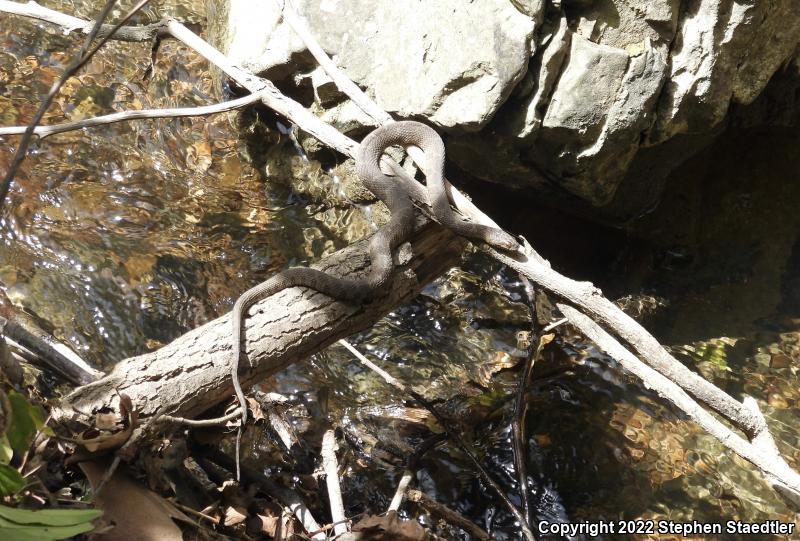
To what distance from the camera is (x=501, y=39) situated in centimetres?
405

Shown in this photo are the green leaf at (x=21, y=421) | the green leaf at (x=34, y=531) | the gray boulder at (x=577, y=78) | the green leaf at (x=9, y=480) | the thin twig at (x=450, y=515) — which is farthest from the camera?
the gray boulder at (x=577, y=78)

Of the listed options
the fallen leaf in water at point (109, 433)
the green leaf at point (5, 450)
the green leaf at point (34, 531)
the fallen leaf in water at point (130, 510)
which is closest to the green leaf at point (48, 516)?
the green leaf at point (34, 531)

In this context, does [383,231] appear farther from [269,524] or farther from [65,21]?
[65,21]

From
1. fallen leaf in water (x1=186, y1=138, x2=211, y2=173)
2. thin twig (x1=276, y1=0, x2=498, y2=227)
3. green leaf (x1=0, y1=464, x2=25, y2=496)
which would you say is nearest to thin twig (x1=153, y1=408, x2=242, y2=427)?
green leaf (x1=0, y1=464, x2=25, y2=496)

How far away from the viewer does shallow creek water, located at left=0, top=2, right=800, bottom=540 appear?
361cm

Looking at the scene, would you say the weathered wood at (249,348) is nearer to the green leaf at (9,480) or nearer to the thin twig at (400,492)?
the green leaf at (9,480)

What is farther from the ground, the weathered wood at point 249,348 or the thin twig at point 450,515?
the weathered wood at point 249,348

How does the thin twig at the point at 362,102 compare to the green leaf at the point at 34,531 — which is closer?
the green leaf at the point at 34,531

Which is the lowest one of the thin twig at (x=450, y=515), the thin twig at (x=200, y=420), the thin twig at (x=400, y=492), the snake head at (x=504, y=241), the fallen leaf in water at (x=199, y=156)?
the thin twig at (x=450, y=515)

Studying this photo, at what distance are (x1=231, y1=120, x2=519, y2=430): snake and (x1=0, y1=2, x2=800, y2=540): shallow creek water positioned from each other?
0.78 meters

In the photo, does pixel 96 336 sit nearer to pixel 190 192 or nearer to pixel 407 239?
pixel 190 192

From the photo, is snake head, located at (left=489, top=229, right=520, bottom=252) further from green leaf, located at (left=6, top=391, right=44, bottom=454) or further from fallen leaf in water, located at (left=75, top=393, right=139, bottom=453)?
green leaf, located at (left=6, top=391, right=44, bottom=454)

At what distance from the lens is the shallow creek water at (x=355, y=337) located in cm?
361

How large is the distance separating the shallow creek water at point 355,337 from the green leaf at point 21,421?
1343mm
